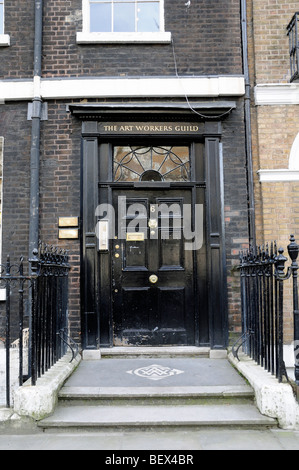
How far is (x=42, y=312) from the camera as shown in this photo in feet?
14.2

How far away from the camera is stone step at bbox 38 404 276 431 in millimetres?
3758

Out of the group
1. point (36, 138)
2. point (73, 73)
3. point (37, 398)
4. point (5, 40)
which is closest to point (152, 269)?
point (36, 138)

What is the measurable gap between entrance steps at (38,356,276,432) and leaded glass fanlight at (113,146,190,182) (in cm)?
274

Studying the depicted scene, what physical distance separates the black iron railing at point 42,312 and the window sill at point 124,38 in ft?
10.5

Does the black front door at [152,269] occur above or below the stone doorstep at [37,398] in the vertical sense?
above

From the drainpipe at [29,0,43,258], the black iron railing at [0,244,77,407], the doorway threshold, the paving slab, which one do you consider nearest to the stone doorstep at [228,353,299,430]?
the paving slab

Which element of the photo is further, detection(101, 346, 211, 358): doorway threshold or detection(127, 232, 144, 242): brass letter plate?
detection(127, 232, 144, 242): brass letter plate

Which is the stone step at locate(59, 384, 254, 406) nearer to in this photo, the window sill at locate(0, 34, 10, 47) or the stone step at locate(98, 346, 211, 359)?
the stone step at locate(98, 346, 211, 359)

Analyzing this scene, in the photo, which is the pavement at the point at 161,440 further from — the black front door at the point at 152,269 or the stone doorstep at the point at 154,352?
the black front door at the point at 152,269

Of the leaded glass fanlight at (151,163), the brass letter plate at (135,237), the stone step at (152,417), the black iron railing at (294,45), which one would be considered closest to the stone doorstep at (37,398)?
the stone step at (152,417)

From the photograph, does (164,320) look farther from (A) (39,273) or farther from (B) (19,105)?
(B) (19,105)

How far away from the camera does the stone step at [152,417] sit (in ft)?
12.3

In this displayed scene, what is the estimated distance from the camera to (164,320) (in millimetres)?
5973

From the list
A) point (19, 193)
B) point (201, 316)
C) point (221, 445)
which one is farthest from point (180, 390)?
point (19, 193)
